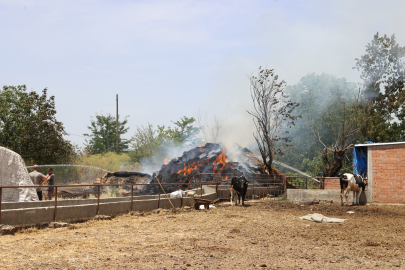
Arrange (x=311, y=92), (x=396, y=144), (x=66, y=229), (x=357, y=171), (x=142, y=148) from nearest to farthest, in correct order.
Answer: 1. (x=66, y=229)
2. (x=396, y=144)
3. (x=357, y=171)
4. (x=142, y=148)
5. (x=311, y=92)

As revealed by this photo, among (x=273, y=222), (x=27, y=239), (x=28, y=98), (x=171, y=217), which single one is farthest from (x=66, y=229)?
(x=28, y=98)

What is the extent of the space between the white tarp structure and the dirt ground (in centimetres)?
367

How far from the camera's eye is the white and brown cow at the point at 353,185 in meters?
19.7

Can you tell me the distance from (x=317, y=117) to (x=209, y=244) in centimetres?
4474

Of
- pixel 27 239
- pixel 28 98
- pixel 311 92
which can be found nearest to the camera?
pixel 27 239

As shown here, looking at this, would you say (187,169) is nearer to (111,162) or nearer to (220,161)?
(220,161)

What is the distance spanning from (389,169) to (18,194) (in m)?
17.6

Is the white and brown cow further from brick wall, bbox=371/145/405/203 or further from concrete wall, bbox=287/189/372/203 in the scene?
brick wall, bbox=371/145/405/203

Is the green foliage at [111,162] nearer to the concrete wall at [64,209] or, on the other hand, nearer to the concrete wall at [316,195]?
the concrete wall at [316,195]

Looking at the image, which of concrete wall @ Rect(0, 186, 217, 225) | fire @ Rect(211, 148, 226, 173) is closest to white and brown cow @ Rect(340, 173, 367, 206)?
concrete wall @ Rect(0, 186, 217, 225)

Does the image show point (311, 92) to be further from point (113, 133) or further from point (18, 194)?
point (18, 194)

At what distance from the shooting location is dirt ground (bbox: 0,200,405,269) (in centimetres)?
733

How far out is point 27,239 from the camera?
9.37m

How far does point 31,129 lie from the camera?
32062 mm
